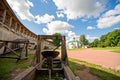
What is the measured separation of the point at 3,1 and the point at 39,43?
234 inches

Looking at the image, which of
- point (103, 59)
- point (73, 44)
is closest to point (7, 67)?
point (103, 59)

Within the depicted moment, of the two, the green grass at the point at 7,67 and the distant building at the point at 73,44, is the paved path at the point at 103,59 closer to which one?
the green grass at the point at 7,67

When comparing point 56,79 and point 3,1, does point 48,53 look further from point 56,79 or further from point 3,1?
point 3,1

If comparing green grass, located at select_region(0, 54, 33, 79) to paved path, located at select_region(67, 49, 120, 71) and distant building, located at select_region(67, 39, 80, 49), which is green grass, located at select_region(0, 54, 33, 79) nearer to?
paved path, located at select_region(67, 49, 120, 71)

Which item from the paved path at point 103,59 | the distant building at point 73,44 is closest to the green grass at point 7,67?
the paved path at point 103,59

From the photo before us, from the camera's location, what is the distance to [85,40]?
320 feet

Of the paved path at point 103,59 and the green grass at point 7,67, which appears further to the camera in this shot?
the paved path at point 103,59

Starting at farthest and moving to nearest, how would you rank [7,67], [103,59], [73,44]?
[73,44] → [103,59] → [7,67]

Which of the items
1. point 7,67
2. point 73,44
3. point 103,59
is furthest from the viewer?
point 73,44

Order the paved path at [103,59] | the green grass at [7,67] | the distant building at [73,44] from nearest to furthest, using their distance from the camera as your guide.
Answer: the green grass at [7,67]
the paved path at [103,59]
the distant building at [73,44]

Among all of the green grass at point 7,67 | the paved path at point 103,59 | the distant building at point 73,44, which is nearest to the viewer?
the green grass at point 7,67

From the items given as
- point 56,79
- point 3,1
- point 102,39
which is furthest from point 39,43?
point 102,39

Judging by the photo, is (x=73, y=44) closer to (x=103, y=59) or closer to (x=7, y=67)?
(x=103, y=59)

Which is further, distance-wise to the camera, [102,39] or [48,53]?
[102,39]
